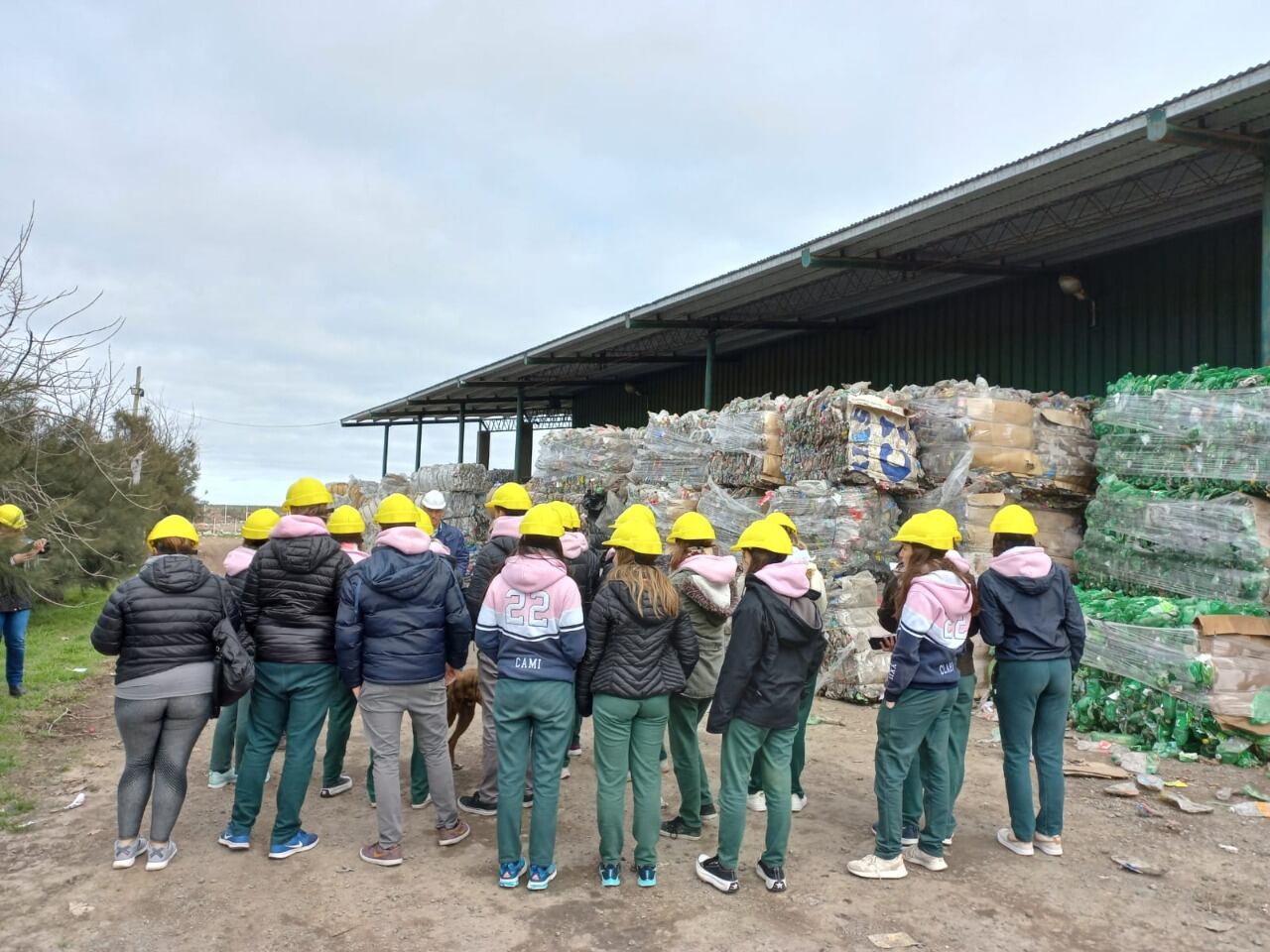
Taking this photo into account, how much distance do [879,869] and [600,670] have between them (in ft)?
5.42

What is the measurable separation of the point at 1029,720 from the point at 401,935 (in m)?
3.13

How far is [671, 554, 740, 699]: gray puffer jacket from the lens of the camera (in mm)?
4344

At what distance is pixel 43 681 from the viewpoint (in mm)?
8195

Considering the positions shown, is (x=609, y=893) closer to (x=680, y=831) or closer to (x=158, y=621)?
(x=680, y=831)

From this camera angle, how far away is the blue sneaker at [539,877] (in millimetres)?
3972

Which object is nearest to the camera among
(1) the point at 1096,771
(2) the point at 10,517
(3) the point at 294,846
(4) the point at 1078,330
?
(3) the point at 294,846

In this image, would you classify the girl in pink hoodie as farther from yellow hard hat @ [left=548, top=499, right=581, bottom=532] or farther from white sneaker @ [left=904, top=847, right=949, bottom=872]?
yellow hard hat @ [left=548, top=499, right=581, bottom=532]

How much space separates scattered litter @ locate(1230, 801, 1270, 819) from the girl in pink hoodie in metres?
2.21

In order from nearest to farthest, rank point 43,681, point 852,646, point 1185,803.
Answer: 1. point 1185,803
2. point 852,646
3. point 43,681

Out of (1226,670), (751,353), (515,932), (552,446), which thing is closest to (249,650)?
(515,932)

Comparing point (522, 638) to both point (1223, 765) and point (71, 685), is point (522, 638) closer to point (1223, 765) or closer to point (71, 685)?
point (1223, 765)

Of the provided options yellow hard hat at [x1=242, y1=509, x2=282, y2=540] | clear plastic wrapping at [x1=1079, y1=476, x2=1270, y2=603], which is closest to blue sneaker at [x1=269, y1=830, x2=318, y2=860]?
yellow hard hat at [x1=242, y1=509, x2=282, y2=540]

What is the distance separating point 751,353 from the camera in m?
20.3

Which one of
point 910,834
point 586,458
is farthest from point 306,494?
point 586,458
